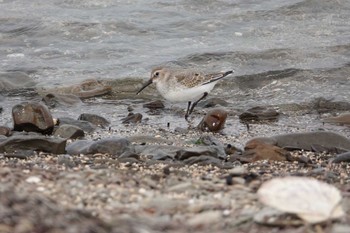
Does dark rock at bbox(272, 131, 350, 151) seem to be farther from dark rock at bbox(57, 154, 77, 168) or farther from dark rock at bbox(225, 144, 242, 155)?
dark rock at bbox(57, 154, 77, 168)

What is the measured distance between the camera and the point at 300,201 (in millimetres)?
4363

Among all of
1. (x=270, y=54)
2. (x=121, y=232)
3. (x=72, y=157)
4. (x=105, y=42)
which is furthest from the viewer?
(x=105, y=42)

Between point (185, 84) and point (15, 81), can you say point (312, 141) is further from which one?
point (15, 81)

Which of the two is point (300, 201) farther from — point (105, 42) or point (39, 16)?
point (39, 16)

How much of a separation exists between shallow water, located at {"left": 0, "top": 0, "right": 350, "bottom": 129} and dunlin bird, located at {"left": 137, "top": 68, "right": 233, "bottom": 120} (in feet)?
3.39

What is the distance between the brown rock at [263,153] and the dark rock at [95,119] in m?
2.62

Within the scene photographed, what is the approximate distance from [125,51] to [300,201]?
1004 cm

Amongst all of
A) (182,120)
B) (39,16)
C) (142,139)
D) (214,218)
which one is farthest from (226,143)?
(39,16)

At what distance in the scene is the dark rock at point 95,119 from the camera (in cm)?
1001

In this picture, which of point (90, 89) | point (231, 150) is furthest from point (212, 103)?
point (231, 150)

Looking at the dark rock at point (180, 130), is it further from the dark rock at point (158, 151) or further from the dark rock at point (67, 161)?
the dark rock at point (67, 161)

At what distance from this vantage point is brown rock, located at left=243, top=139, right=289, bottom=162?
786cm

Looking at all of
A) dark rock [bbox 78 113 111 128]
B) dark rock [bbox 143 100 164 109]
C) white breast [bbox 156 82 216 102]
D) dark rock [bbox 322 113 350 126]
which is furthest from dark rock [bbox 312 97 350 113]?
dark rock [bbox 78 113 111 128]

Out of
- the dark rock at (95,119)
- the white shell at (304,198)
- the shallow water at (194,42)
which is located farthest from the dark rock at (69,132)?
the white shell at (304,198)
